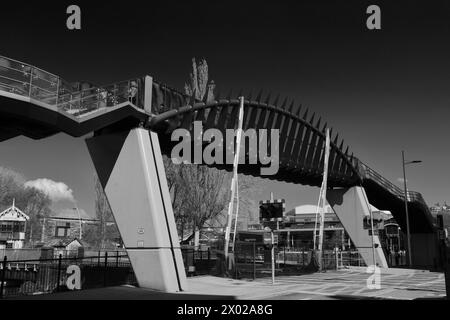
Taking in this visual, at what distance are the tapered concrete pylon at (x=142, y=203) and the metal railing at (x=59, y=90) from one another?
1.70 meters

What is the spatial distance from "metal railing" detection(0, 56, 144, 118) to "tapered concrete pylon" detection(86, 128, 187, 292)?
1702 millimetres

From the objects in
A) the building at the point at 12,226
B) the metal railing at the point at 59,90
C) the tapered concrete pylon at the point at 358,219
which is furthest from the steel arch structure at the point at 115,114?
the building at the point at 12,226

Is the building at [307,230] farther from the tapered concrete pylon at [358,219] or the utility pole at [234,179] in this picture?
the utility pole at [234,179]

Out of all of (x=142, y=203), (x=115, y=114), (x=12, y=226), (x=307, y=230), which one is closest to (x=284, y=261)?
(x=142, y=203)

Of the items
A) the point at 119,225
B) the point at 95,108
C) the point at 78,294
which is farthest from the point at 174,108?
the point at 78,294

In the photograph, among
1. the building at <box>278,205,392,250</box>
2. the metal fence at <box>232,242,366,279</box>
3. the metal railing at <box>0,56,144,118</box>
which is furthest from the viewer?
the building at <box>278,205,392,250</box>

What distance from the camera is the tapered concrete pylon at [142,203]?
55.6 ft

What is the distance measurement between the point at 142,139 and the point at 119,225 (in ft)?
12.3

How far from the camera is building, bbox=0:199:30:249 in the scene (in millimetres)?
63203

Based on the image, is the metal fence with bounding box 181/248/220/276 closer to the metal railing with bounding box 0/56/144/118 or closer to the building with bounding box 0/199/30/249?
the metal railing with bounding box 0/56/144/118

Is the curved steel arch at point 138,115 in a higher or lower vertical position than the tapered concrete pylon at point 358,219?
higher

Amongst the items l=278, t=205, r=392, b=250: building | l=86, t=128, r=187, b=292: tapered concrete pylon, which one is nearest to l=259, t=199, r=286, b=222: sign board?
l=86, t=128, r=187, b=292: tapered concrete pylon

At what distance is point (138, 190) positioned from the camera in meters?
17.4

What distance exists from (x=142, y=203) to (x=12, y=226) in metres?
58.0
